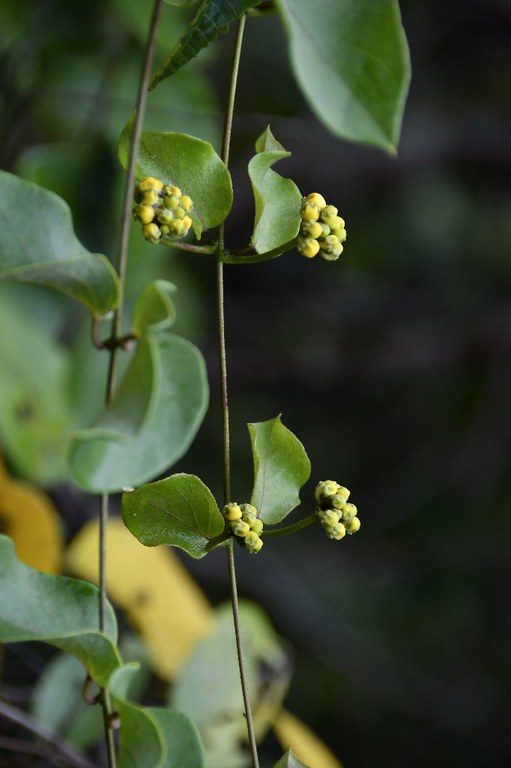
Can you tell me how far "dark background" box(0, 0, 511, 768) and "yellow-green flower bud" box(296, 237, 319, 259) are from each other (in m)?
0.78

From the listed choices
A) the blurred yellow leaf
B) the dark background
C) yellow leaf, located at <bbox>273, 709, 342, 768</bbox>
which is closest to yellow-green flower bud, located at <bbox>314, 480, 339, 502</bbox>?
the blurred yellow leaf

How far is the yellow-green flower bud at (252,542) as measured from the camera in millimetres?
260

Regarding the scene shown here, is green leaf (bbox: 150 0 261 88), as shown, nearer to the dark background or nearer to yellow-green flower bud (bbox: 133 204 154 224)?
yellow-green flower bud (bbox: 133 204 154 224)

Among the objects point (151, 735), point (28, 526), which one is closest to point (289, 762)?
point (151, 735)

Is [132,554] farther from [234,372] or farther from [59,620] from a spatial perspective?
[234,372]

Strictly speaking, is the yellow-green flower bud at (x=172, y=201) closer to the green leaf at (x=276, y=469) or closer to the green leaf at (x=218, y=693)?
the green leaf at (x=276, y=469)

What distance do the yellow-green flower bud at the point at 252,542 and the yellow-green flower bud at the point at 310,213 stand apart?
0.09 meters

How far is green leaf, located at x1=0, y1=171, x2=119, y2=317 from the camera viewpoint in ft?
0.81

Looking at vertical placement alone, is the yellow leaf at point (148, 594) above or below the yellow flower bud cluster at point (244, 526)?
below

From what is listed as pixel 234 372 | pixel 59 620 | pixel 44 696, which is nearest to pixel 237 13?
pixel 59 620

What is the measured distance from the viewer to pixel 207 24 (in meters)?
0.26

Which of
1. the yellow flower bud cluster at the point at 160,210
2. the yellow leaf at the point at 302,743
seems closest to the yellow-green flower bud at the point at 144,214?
the yellow flower bud cluster at the point at 160,210

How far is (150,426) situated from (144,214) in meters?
0.06

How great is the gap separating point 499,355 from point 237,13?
1.03m
